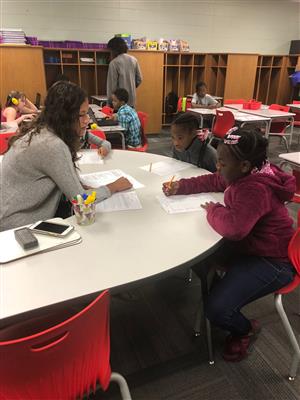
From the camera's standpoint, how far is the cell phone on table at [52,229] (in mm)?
1279

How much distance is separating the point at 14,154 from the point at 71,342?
1075 mm

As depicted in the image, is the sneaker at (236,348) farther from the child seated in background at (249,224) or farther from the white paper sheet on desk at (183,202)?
the white paper sheet on desk at (183,202)

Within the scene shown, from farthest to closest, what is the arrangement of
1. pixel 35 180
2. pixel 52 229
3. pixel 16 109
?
pixel 16 109, pixel 35 180, pixel 52 229

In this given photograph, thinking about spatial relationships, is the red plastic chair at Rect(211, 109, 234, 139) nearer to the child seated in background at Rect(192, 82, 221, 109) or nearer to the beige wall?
the child seated in background at Rect(192, 82, 221, 109)

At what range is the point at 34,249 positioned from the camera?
1.18 metres

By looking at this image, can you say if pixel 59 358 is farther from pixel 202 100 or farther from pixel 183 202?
pixel 202 100

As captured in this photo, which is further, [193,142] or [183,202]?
[193,142]

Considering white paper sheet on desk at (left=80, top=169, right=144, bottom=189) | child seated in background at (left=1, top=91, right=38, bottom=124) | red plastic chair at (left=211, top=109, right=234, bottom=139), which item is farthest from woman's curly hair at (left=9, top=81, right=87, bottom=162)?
red plastic chair at (left=211, top=109, right=234, bottom=139)

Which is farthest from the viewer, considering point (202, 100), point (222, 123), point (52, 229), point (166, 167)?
point (202, 100)

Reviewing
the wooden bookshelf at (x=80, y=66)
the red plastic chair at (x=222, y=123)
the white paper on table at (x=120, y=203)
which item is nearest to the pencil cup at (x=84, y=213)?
the white paper on table at (x=120, y=203)

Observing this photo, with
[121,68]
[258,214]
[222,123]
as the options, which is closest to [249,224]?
[258,214]

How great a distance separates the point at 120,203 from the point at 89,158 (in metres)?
0.90

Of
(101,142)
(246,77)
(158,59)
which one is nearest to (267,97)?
(246,77)

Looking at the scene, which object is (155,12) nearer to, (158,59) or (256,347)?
(158,59)
